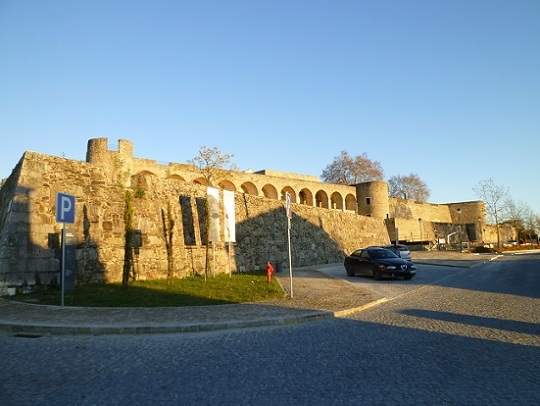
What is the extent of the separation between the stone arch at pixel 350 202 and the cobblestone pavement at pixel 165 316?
5617cm

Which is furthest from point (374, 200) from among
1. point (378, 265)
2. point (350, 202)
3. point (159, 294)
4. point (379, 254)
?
point (159, 294)

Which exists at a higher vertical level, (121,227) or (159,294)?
(121,227)

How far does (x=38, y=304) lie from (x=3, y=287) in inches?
81.0

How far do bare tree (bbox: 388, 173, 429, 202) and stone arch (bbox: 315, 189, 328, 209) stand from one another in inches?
1071

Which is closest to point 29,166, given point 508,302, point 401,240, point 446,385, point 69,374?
point 69,374

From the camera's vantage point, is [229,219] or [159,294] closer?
[159,294]

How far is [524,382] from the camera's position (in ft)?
14.2

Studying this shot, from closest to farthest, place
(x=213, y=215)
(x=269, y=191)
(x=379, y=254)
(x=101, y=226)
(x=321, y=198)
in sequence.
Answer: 1. (x=101, y=226)
2. (x=213, y=215)
3. (x=379, y=254)
4. (x=269, y=191)
5. (x=321, y=198)

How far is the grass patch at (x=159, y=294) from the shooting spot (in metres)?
10.2

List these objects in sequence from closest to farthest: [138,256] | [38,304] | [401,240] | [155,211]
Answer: [38,304], [138,256], [155,211], [401,240]

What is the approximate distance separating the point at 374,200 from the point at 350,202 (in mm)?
4522

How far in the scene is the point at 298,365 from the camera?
5.14m

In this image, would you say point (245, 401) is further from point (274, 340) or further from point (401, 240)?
point (401, 240)

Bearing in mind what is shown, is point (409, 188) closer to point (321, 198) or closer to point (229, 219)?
point (321, 198)
